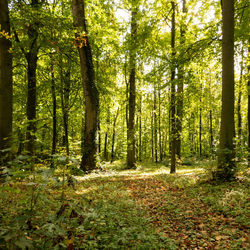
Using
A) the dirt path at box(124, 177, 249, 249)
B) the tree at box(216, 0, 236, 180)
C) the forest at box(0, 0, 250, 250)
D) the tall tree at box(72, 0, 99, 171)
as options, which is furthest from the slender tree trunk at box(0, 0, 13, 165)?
the tree at box(216, 0, 236, 180)

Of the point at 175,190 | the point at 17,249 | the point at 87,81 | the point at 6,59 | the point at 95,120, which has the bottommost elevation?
the point at 175,190

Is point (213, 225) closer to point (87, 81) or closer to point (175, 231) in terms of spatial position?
point (175, 231)

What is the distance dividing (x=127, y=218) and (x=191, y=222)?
1.50m

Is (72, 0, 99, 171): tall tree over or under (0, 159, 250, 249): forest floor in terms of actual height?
over

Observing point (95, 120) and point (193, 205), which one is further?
point (95, 120)

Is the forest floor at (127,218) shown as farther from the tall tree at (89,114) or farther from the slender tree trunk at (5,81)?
the tall tree at (89,114)

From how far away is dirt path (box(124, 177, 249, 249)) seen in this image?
11.0 ft

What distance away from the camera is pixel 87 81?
11031 millimetres

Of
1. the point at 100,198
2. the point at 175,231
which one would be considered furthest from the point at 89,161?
the point at 175,231

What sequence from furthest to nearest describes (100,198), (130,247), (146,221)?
1. (100,198)
2. (146,221)
3. (130,247)

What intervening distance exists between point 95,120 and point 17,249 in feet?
29.8

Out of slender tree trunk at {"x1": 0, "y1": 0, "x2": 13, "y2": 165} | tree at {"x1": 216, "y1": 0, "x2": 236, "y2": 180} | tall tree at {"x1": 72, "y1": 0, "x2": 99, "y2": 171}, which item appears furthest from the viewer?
tall tree at {"x1": 72, "y1": 0, "x2": 99, "y2": 171}

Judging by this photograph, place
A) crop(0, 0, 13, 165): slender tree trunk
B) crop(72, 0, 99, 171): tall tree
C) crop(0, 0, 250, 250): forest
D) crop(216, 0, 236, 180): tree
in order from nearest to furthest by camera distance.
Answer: crop(0, 0, 250, 250): forest
crop(0, 0, 13, 165): slender tree trunk
crop(216, 0, 236, 180): tree
crop(72, 0, 99, 171): tall tree

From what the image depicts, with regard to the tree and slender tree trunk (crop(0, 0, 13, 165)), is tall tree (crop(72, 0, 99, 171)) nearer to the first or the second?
slender tree trunk (crop(0, 0, 13, 165))
